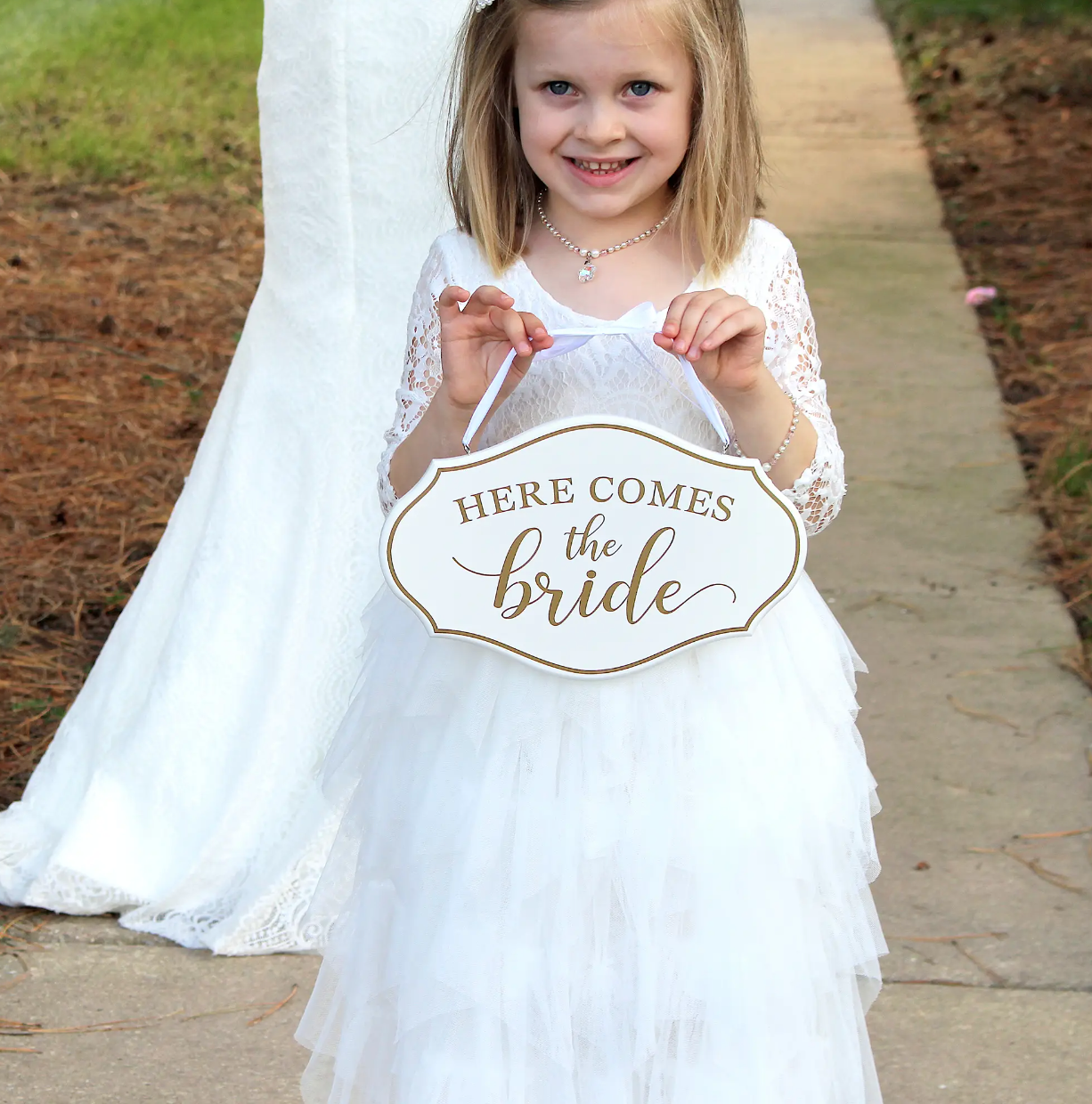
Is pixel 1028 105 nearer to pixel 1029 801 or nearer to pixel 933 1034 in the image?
pixel 1029 801

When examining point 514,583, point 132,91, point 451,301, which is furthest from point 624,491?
point 132,91

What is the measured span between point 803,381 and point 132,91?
254 inches

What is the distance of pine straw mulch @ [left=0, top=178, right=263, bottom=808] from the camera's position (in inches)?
143

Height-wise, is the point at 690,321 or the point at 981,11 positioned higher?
the point at 690,321

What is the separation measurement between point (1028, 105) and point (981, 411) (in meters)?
3.62

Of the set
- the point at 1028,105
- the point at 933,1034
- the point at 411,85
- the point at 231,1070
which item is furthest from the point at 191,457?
the point at 1028,105

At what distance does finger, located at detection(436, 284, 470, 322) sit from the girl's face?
6.8 inches

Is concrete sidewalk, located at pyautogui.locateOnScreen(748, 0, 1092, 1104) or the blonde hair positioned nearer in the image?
the blonde hair

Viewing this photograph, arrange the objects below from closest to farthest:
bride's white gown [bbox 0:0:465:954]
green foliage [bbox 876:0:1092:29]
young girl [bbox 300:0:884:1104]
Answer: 1. young girl [bbox 300:0:884:1104]
2. bride's white gown [bbox 0:0:465:954]
3. green foliage [bbox 876:0:1092:29]

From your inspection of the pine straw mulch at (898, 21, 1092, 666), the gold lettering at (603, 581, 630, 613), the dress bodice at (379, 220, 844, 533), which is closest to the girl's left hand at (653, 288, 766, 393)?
the dress bodice at (379, 220, 844, 533)

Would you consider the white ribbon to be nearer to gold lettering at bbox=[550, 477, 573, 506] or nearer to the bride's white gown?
gold lettering at bbox=[550, 477, 573, 506]

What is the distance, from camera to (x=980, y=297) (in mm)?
5676

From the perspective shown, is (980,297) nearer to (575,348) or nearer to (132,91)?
(132,91)

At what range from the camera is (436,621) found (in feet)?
5.36
